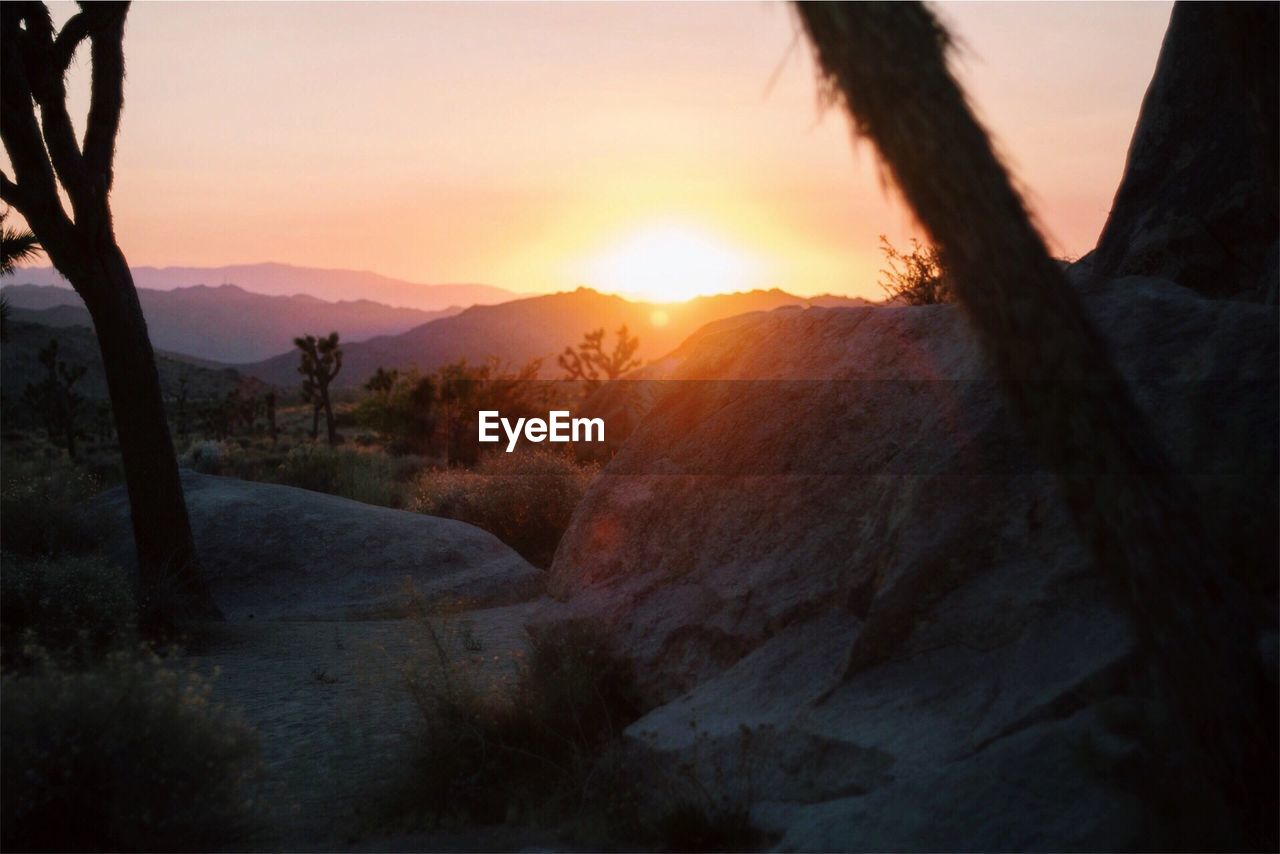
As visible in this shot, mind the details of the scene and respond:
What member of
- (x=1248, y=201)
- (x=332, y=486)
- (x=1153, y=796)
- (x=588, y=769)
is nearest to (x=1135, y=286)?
(x=1248, y=201)

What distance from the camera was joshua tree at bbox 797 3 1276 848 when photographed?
4469mm

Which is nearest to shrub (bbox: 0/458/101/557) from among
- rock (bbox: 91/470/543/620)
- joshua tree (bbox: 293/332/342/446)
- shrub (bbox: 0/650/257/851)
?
rock (bbox: 91/470/543/620)

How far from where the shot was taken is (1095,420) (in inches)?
176

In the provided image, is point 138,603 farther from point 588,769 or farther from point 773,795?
point 773,795

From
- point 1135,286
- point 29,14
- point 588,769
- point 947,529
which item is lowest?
point 588,769

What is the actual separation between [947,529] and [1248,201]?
144 inches

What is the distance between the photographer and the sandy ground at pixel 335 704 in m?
6.35

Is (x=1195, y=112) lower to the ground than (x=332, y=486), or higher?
higher

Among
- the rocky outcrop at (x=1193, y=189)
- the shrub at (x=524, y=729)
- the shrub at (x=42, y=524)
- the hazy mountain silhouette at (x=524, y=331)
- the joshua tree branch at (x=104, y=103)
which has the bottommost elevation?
the shrub at (x=524, y=729)

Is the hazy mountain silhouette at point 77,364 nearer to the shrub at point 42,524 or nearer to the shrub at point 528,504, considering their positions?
the shrub at point 528,504

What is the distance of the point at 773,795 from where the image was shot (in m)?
5.71

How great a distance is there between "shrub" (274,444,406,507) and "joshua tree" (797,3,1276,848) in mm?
17147

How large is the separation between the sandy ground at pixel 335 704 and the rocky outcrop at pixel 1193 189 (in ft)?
17.5

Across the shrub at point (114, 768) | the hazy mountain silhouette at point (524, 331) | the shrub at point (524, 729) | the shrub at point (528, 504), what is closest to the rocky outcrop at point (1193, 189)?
the shrub at point (524, 729)
